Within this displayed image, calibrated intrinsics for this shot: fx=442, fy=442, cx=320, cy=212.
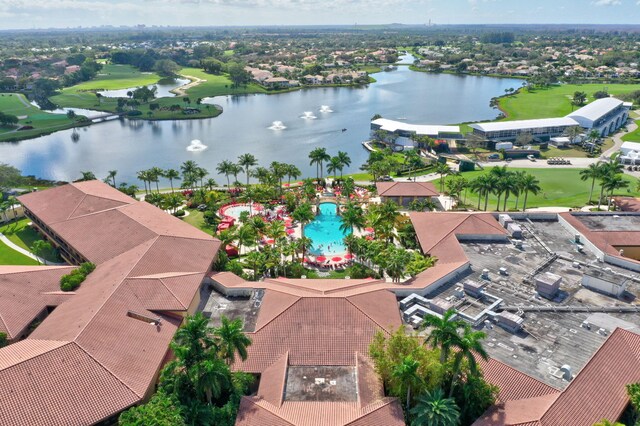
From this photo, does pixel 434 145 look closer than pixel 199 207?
No

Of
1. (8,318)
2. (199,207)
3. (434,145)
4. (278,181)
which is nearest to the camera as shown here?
(8,318)

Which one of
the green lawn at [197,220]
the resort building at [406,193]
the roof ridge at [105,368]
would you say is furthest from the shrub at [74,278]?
the resort building at [406,193]

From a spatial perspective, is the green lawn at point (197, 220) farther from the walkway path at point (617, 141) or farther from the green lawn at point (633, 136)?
the green lawn at point (633, 136)

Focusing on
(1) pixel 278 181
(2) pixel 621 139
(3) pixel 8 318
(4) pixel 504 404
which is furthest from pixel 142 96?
(4) pixel 504 404

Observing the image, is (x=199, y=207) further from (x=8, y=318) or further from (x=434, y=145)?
(x=434, y=145)

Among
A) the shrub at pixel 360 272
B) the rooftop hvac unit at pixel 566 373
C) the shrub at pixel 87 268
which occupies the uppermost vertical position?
the rooftop hvac unit at pixel 566 373

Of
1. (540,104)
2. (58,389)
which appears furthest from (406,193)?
(540,104)

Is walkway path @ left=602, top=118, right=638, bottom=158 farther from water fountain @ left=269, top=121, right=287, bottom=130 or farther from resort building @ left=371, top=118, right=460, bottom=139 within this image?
water fountain @ left=269, top=121, right=287, bottom=130
